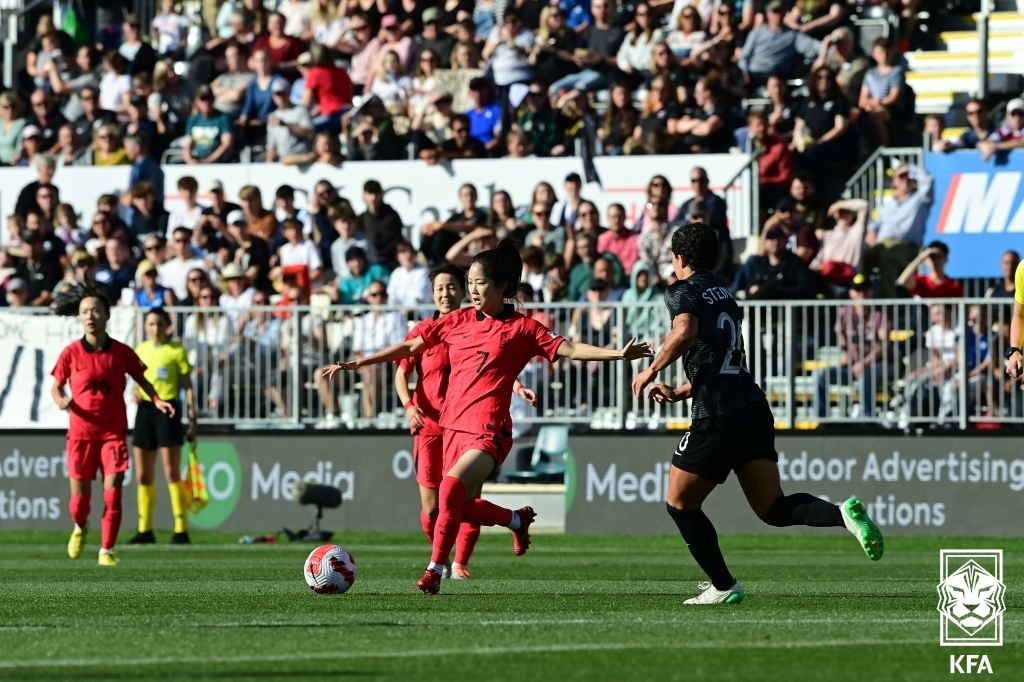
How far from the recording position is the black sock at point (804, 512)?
10.6 metres

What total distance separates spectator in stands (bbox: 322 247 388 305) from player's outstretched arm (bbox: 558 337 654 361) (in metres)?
12.3

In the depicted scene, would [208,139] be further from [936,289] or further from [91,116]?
[936,289]

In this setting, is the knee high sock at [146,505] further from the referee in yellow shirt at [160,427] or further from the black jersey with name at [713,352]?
the black jersey with name at [713,352]

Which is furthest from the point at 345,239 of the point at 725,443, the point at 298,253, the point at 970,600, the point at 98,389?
the point at 970,600

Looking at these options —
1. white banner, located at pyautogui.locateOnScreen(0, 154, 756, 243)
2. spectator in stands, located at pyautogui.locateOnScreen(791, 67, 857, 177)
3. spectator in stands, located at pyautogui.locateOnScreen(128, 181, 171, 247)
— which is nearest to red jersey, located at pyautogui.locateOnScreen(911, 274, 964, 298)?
white banner, located at pyautogui.locateOnScreen(0, 154, 756, 243)

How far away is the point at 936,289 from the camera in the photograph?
2161cm

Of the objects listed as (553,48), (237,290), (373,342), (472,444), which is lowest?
(472,444)

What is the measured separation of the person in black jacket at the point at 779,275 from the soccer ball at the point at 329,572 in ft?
34.1

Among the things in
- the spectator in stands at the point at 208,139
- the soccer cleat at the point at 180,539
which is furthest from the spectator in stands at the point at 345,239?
Result: the soccer cleat at the point at 180,539

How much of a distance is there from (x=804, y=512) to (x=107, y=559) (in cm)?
767

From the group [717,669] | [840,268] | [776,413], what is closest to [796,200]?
[840,268]

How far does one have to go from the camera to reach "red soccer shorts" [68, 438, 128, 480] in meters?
17.1

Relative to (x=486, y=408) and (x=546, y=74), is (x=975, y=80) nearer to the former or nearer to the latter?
(x=546, y=74)

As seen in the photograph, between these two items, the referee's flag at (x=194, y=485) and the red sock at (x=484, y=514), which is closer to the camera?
the red sock at (x=484, y=514)
